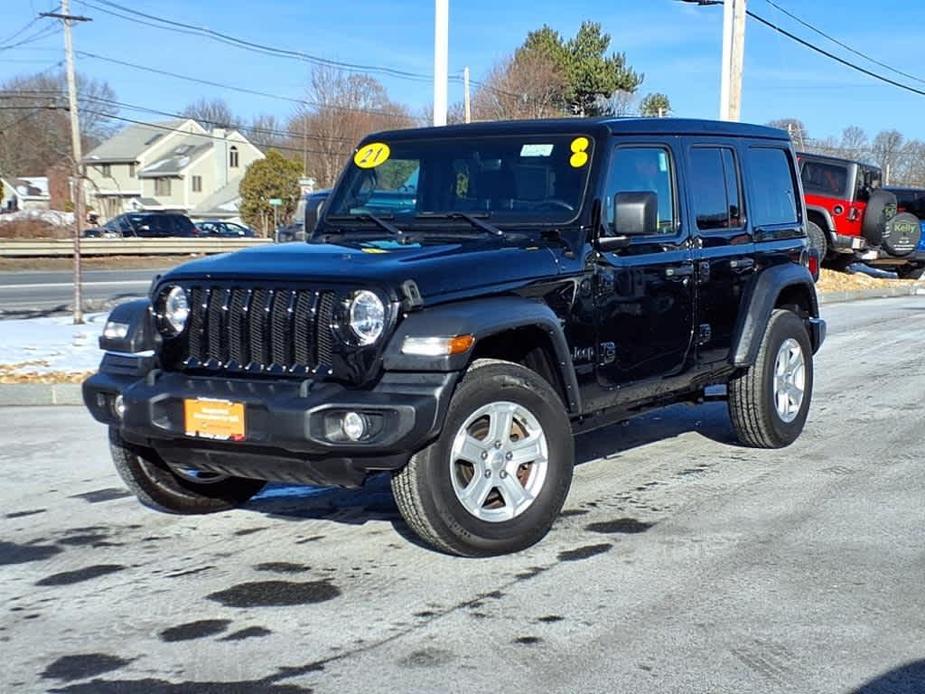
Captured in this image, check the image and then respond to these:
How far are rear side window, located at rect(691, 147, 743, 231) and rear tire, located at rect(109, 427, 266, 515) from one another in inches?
120

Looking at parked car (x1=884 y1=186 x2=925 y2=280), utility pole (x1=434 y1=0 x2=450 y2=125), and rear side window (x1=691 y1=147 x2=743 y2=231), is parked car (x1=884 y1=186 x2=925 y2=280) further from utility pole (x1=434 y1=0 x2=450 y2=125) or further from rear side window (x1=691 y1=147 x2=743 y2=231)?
rear side window (x1=691 y1=147 x2=743 y2=231)

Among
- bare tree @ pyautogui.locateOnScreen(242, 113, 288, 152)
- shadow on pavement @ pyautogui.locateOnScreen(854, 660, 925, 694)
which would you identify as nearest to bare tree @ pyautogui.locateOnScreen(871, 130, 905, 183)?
bare tree @ pyautogui.locateOnScreen(242, 113, 288, 152)

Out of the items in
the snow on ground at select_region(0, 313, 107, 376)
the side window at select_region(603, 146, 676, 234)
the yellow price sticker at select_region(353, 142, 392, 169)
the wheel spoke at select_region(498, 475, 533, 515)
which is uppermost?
the yellow price sticker at select_region(353, 142, 392, 169)

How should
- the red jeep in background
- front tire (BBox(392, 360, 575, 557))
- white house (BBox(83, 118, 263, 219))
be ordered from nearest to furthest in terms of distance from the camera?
front tire (BBox(392, 360, 575, 557)) → the red jeep in background → white house (BBox(83, 118, 263, 219))

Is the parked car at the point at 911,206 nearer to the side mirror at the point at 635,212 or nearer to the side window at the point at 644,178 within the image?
the side window at the point at 644,178

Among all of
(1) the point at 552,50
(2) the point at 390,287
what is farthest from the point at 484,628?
(1) the point at 552,50

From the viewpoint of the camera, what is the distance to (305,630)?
4.36 metres

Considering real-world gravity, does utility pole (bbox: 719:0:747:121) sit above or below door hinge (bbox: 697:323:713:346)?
above

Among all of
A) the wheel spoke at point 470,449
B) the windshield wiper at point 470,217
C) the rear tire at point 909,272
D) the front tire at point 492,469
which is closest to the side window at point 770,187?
the windshield wiper at point 470,217

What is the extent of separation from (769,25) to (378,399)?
28.6 meters

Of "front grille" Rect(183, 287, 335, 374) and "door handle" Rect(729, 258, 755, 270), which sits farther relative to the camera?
"door handle" Rect(729, 258, 755, 270)

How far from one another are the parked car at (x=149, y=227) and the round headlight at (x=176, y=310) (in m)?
39.8

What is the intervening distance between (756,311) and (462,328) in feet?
9.64

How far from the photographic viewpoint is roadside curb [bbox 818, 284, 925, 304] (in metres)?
21.1
